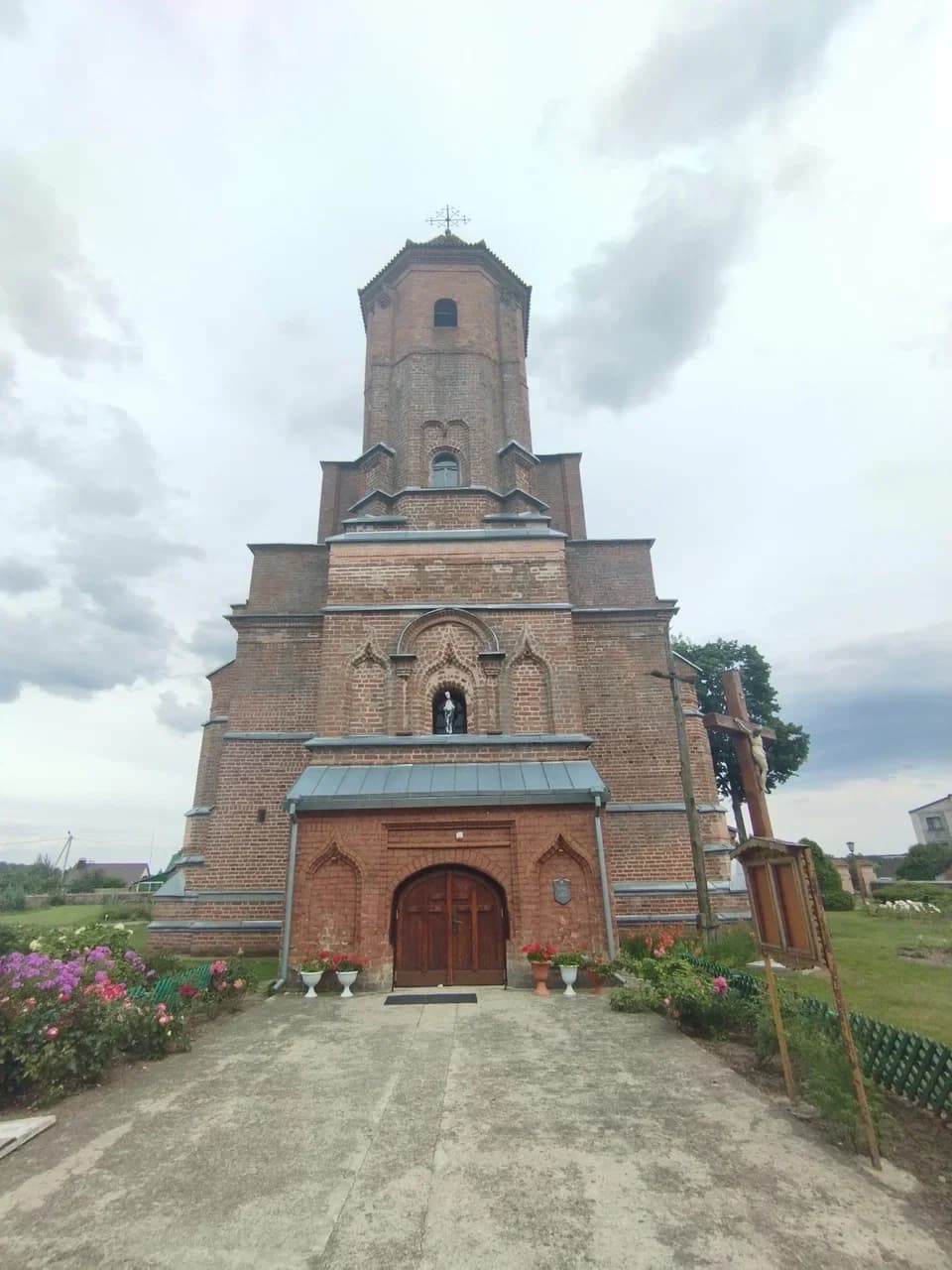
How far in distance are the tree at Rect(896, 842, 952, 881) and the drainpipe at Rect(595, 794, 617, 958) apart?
111ft

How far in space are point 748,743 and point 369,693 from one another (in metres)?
8.54

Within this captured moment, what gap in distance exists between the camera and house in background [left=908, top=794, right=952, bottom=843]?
61.8 metres

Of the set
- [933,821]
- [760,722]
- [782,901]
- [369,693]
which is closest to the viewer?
[782,901]

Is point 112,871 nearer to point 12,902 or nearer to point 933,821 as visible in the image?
point 12,902

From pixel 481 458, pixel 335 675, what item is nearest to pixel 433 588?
pixel 335 675

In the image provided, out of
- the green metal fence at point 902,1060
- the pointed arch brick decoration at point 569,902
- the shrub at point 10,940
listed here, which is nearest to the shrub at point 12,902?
the shrub at point 10,940

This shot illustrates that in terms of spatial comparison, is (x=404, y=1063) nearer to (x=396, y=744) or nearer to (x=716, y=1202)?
(x=716, y=1202)

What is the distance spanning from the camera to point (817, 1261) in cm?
347

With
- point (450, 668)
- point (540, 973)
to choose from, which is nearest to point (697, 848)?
point (540, 973)

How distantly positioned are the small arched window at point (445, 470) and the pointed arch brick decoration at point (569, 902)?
36.0ft

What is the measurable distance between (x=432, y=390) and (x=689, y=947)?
16419mm

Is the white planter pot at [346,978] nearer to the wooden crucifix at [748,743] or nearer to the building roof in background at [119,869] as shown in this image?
the wooden crucifix at [748,743]

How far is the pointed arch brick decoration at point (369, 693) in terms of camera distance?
45.4 feet

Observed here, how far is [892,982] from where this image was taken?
34.1ft
